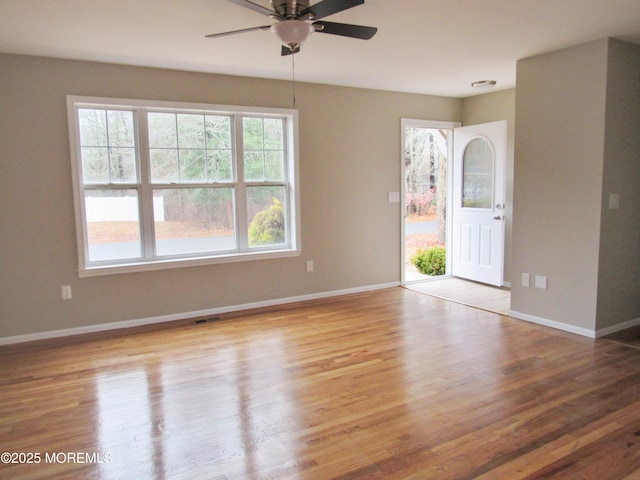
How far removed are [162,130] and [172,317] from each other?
73.3 inches

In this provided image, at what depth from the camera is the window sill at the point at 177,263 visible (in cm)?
412

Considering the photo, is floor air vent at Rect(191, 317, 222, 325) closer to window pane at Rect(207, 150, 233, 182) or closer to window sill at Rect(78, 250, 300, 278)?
window sill at Rect(78, 250, 300, 278)

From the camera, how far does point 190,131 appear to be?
4.54 metres

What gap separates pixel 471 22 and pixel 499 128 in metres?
2.62

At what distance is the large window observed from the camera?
4.14 meters

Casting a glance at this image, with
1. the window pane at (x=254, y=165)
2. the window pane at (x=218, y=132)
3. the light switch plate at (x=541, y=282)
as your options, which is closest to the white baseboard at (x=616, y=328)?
the light switch plate at (x=541, y=282)

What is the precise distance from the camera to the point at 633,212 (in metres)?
3.94

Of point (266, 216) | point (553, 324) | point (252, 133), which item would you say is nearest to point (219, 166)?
point (252, 133)

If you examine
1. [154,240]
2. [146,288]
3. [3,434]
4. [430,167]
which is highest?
[430,167]

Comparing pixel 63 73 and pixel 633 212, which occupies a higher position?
pixel 63 73

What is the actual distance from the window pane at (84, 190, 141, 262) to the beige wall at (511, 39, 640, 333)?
3.67 m

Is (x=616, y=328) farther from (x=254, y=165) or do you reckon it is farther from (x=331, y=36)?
(x=254, y=165)

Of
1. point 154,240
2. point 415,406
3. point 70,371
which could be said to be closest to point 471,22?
point 415,406

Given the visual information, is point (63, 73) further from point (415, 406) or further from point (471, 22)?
point (415, 406)
